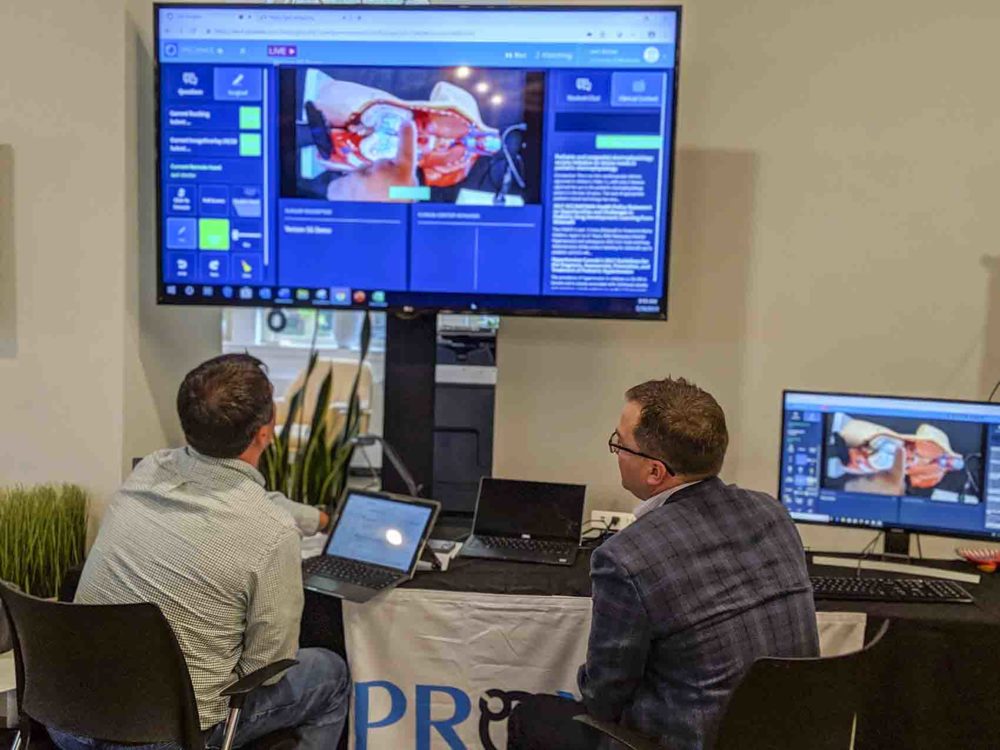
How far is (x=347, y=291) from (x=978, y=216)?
1849 millimetres

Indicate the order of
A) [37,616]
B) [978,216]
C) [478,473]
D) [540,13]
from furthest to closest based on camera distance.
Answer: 1. [478,473]
2. [978,216]
3. [540,13]
4. [37,616]

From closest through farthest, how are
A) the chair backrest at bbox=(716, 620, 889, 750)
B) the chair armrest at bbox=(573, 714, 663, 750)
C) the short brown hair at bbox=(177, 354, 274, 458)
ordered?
the chair backrest at bbox=(716, 620, 889, 750)
the chair armrest at bbox=(573, 714, 663, 750)
the short brown hair at bbox=(177, 354, 274, 458)

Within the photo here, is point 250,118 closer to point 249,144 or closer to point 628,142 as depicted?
point 249,144

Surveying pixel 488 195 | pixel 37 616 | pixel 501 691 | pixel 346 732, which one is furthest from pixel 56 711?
pixel 488 195

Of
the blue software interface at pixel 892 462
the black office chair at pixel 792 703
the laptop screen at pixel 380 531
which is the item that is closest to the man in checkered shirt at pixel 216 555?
the laptop screen at pixel 380 531

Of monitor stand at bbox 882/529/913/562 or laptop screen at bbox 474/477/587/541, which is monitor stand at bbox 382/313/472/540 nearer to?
laptop screen at bbox 474/477/587/541

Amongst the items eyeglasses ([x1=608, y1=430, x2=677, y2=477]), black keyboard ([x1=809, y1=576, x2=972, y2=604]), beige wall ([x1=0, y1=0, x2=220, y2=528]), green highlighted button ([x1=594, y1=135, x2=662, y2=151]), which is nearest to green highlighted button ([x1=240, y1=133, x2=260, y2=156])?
beige wall ([x1=0, y1=0, x2=220, y2=528])

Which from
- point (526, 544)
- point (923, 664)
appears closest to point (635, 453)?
point (526, 544)

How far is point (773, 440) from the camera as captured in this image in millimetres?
2889

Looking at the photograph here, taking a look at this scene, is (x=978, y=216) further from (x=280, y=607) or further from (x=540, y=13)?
(x=280, y=607)

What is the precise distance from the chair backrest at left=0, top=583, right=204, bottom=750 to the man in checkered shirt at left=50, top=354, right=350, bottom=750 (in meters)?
0.10

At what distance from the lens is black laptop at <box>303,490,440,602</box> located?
233 centimetres

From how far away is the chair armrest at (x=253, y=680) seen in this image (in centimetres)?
182

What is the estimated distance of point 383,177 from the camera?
2602mm
